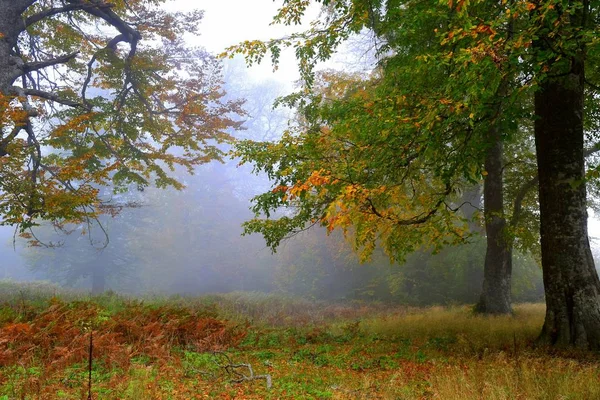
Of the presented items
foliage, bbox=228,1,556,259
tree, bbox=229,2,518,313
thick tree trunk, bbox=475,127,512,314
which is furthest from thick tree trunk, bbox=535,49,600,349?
thick tree trunk, bbox=475,127,512,314

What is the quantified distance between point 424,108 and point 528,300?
64.4 feet

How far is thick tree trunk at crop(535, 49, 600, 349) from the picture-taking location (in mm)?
6242

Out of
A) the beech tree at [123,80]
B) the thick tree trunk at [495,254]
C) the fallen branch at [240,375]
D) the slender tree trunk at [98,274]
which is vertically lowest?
the slender tree trunk at [98,274]

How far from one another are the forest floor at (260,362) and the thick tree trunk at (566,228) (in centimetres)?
58

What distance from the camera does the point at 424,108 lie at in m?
5.73

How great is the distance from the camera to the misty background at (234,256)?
20375mm

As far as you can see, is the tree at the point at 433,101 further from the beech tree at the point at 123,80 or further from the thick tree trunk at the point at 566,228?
the beech tree at the point at 123,80

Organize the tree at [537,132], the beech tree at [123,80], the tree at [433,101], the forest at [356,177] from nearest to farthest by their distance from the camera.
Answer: the forest at [356,177] < the tree at [433,101] < the tree at [537,132] < the beech tree at [123,80]

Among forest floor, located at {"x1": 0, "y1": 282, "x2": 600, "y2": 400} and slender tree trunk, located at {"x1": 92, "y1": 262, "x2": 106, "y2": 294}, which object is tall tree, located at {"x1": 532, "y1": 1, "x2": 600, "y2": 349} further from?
slender tree trunk, located at {"x1": 92, "y1": 262, "x2": 106, "y2": 294}

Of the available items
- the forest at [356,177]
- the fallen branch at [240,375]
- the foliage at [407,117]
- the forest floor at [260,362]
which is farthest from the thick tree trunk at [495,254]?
the fallen branch at [240,375]

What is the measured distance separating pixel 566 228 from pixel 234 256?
3205 centimetres

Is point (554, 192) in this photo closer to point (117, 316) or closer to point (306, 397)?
point (306, 397)

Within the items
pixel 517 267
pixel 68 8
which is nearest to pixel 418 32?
pixel 68 8

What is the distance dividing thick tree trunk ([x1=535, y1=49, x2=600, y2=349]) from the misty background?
1232 centimetres
